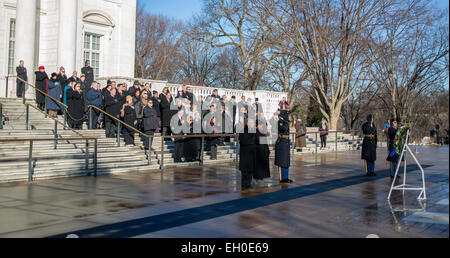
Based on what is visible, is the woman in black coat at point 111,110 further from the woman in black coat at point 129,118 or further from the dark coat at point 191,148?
the dark coat at point 191,148

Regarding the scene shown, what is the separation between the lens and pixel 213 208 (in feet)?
33.8

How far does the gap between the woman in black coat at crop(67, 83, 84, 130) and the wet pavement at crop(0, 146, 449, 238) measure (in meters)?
4.76

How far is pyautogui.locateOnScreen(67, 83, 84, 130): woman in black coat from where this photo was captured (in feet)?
62.3

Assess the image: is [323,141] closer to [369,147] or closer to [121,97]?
[369,147]

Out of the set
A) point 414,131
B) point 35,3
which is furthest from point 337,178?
point 414,131

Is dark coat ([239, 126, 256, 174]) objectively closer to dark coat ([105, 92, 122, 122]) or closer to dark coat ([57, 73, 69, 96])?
dark coat ([105, 92, 122, 122])

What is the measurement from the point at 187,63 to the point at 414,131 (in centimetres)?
2979

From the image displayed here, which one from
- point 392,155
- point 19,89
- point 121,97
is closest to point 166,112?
point 121,97

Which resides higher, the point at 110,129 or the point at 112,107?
the point at 112,107

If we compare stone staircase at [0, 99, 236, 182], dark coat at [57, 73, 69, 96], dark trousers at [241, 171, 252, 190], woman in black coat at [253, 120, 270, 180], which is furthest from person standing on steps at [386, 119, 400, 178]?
dark coat at [57, 73, 69, 96]

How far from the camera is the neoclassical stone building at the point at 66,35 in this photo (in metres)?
25.3

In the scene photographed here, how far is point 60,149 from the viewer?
16.4 meters

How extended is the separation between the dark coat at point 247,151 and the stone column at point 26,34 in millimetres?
15307

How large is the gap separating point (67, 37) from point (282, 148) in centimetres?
1741
